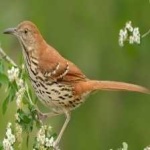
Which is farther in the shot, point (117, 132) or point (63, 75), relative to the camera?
point (117, 132)

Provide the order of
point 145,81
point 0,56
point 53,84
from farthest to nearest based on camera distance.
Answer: point 145,81 < point 53,84 < point 0,56

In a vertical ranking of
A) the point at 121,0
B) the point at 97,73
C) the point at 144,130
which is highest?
the point at 121,0

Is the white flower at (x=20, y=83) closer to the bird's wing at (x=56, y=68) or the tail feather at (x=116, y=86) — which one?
the bird's wing at (x=56, y=68)

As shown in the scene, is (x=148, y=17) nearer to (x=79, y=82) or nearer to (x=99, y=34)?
(x=99, y=34)

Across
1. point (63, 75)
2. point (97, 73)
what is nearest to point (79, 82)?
point (63, 75)

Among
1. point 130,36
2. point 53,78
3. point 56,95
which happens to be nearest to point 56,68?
point 53,78

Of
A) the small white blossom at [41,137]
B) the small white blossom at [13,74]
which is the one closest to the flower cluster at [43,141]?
the small white blossom at [41,137]

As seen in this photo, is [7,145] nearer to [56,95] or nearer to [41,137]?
[41,137]
